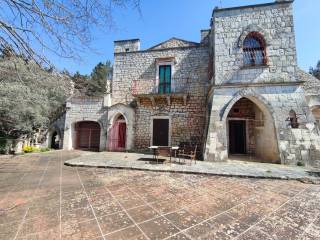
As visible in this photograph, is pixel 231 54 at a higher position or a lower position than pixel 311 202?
higher

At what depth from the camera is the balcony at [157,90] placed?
33.0ft

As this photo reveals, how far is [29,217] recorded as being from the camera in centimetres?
245

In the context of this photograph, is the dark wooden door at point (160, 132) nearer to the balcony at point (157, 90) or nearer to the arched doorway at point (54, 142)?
the balcony at point (157, 90)

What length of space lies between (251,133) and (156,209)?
28.9ft

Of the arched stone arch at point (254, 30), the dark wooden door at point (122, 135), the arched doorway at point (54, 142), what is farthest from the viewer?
the arched doorway at point (54, 142)

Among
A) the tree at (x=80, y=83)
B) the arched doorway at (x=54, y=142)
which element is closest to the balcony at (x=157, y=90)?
the tree at (x=80, y=83)

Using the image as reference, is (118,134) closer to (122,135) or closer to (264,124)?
(122,135)

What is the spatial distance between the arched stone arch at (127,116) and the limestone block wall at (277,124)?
532cm

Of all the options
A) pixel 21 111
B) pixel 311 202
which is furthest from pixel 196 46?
pixel 21 111

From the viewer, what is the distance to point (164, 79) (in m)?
11.0

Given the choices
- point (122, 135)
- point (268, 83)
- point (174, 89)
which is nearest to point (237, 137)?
point (268, 83)

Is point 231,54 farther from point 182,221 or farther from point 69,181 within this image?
point 69,181

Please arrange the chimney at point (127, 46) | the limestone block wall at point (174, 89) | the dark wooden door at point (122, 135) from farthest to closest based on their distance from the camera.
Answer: the chimney at point (127, 46)
the dark wooden door at point (122, 135)
the limestone block wall at point (174, 89)

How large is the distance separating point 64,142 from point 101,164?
717cm
